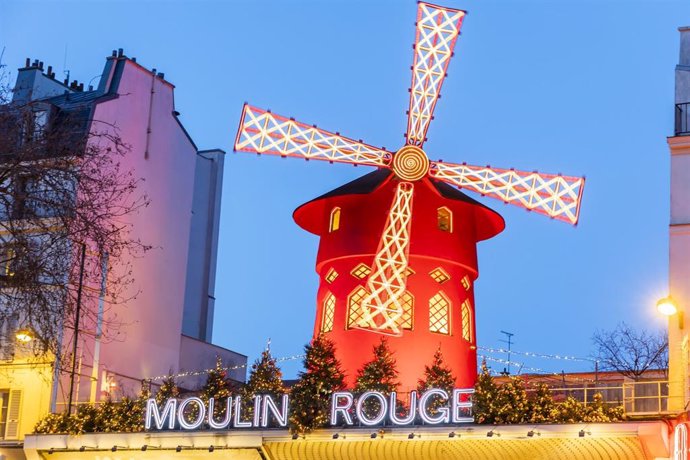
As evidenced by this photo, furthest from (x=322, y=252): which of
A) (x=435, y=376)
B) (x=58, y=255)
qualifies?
(x=58, y=255)

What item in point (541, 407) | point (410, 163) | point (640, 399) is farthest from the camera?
point (410, 163)

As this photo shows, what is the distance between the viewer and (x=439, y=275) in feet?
65.4

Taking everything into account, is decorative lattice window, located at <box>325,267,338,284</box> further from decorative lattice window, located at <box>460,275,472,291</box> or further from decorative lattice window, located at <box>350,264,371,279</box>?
decorative lattice window, located at <box>460,275,472,291</box>

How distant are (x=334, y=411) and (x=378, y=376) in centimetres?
156

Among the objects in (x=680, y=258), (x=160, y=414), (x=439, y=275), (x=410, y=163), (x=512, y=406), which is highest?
(x=410, y=163)

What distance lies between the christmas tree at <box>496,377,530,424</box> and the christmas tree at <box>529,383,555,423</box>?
8 centimetres


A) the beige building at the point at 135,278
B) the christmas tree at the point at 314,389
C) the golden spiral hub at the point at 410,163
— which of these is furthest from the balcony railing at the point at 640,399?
the beige building at the point at 135,278

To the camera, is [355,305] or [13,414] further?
[13,414]

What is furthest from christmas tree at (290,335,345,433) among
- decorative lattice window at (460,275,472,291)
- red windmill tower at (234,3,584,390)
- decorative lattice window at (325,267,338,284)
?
decorative lattice window at (460,275,472,291)

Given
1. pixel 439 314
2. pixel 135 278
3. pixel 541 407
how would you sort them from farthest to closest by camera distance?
pixel 135 278
pixel 439 314
pixel 541 407

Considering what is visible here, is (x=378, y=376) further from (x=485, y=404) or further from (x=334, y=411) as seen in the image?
(x=485, y=404)

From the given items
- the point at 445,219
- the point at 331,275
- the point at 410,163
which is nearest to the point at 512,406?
the point at 410,163

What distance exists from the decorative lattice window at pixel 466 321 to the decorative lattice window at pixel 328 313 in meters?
2.03

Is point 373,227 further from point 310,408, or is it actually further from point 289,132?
point 310,408
